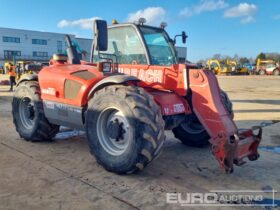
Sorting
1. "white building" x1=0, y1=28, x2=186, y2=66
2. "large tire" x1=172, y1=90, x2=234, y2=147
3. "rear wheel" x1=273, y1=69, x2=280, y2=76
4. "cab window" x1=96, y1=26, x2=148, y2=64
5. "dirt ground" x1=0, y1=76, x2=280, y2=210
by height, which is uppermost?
"white building" x1=0, y1=28, x2=186, y2=66

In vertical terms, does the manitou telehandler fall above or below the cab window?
below

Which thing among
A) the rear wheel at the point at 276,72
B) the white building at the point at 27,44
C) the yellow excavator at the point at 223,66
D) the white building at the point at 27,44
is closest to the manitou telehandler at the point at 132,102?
the yellow excavator at the point at 223,66

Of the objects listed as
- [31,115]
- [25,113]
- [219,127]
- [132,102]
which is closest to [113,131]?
[132,102]

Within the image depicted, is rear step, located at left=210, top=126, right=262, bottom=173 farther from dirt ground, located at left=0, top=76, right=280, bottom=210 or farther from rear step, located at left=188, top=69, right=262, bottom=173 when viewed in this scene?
dirt ground, located at left=0, top=76, right=280, bottom=210

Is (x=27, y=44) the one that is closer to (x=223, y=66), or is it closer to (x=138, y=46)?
(x=223, y=66)

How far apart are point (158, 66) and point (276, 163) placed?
2.47m

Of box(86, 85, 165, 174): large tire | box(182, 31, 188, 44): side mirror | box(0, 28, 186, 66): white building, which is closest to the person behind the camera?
box(86, 85, 165, 174): large tire

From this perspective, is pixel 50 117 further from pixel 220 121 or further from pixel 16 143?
pixel 220 121

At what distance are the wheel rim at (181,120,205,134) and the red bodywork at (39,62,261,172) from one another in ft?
2.87

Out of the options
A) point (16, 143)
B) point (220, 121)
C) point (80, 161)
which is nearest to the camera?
point (220, 121)

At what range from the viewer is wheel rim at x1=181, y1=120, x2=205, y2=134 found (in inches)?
223

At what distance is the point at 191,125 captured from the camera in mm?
5777

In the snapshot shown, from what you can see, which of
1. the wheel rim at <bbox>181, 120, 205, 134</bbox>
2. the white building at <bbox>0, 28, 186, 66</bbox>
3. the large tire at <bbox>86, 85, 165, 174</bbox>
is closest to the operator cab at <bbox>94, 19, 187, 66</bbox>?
the large tire at <bbox>86, 85, 165, 174</bbox>

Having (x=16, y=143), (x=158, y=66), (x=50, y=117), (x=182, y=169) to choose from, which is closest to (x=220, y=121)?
(x=182, y=169)
